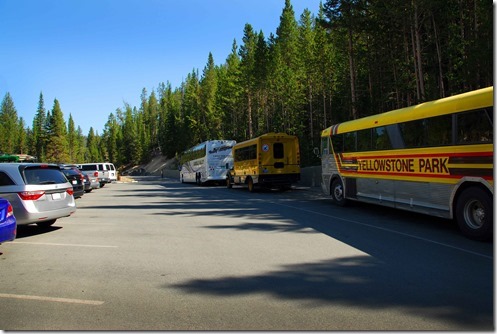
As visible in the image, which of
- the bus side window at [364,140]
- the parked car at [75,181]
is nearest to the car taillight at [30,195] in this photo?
the bus side window at [364,140]

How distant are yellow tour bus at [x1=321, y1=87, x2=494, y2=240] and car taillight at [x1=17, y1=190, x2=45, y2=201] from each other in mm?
9243

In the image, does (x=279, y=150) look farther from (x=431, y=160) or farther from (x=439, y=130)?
(x=439, y=130)

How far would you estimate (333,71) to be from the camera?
42.0 m

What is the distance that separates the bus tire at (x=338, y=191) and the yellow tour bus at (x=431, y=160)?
283mm

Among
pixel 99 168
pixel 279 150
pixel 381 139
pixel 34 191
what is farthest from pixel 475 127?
pixel 99 168

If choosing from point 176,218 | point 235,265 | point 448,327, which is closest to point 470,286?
point 448,327

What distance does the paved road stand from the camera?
419 centimetres

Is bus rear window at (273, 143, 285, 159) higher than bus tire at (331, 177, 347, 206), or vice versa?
bus rear window at (273, 143, 285, 159)

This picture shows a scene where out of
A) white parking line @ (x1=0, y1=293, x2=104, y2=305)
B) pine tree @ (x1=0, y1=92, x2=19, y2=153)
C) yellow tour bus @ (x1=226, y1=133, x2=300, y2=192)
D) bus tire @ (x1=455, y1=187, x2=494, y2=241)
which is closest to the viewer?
white parking line @ (x1=0, y1=293, x2=104, y2=305)

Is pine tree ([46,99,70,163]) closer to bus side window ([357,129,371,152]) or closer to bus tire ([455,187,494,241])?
bus side window ([357,129,371,152])

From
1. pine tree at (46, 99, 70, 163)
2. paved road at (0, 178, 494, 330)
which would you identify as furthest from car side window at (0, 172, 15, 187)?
pine tree at (46, 99, 70, 163)

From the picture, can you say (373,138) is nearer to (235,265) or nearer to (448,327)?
(235,265)

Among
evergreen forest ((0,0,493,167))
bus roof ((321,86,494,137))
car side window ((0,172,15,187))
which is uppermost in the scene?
evergreen forest ((0,0,493,167))

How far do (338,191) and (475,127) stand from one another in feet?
22.3
